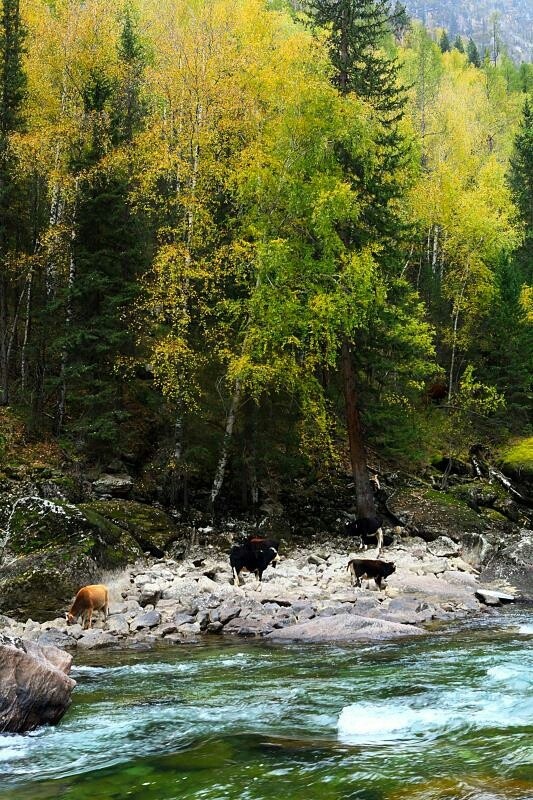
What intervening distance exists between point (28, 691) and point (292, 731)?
7.33 feet

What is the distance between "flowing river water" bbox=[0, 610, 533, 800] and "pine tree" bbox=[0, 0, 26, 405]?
13.0 metres

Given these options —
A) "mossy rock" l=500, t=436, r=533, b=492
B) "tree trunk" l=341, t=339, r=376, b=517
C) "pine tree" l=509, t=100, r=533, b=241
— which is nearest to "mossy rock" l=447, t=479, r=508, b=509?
"mossy rock" l=500, t=436, r=533, b=492

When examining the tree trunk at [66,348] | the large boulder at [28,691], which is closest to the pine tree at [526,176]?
the tree trunk at [66,348]

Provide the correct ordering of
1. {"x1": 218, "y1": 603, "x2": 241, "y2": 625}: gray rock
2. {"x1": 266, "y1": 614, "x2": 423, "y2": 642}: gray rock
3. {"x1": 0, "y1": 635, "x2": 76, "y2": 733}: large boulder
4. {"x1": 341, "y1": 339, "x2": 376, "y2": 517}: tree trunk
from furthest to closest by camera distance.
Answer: {"x1": 341, "y1": 339, "x2": 376, "y2": 517}: tree trunk < {"x1": 218, "y1": 603, "x2": 241, "y2": 625}: gray rock < {"x1": 266, "y1": 614, "x2": 423, "y2": 642}: gray rock < {"x1": 0, "y1": 635, "x2": 76, "y2": 733}: large boulder

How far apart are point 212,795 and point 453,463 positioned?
71.2 feet

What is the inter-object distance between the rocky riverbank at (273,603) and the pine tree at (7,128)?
8580 mm

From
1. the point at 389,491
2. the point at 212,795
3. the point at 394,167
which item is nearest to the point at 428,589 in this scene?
the point at 389,491

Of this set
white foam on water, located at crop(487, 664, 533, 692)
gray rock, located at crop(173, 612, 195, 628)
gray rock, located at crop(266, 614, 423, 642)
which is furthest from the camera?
gray rock, located at crop(173, 612, 195, 628)

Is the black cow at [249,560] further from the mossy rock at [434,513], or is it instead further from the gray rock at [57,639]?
the mossy rock at [434,513]

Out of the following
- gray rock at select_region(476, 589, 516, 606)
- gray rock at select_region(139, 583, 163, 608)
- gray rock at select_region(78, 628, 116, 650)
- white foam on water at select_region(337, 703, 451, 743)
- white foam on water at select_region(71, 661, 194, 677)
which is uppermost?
white foam on water at select_region(337, 703, 451, 743)

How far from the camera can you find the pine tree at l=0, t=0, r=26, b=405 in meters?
19.3

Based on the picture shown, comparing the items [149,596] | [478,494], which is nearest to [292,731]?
[149,596]

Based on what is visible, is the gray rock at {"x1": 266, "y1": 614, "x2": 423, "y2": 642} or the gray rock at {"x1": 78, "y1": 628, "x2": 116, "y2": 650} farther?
the gray rock at {"x1": 266, "y1": 614, "x2": 423, "y2": 642}

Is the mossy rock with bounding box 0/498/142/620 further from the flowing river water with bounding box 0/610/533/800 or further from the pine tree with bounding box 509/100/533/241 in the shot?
the pine tree with bounding box 509/100/533/241
